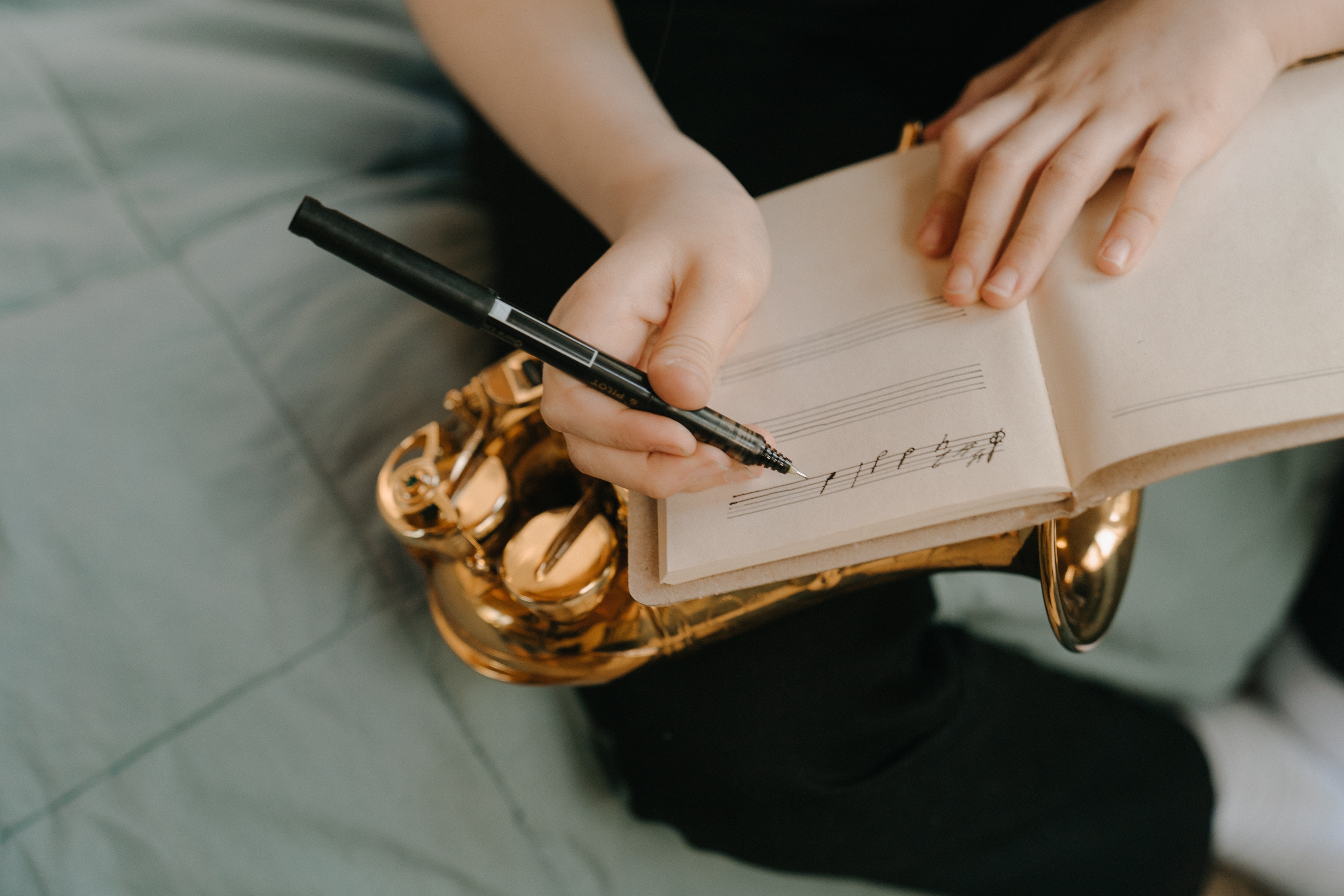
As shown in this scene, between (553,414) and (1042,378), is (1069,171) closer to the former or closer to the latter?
(1042,378)

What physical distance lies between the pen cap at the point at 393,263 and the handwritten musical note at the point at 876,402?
16 cm

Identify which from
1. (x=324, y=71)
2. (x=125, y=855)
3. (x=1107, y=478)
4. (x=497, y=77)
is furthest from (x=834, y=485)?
(x=324, y=71)

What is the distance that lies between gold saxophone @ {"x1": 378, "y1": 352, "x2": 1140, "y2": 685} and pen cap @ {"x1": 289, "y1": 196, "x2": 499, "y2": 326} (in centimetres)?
14

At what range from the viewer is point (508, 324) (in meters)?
0.35

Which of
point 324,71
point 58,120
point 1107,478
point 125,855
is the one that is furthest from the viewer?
point 324,71

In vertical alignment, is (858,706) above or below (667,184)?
below

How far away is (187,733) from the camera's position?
52cm

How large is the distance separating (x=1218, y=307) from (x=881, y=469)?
18 centimetres

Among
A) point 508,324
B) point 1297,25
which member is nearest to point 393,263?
point 508,324

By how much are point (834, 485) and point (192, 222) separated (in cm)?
61

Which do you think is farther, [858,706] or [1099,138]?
[858,706]

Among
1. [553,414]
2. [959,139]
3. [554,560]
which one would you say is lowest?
[554,560]

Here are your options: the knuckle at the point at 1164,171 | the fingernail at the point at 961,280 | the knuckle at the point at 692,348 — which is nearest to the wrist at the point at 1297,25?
the knuckle at the point at 1164,171

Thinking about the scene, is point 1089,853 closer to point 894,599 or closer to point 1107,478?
point 894,599
